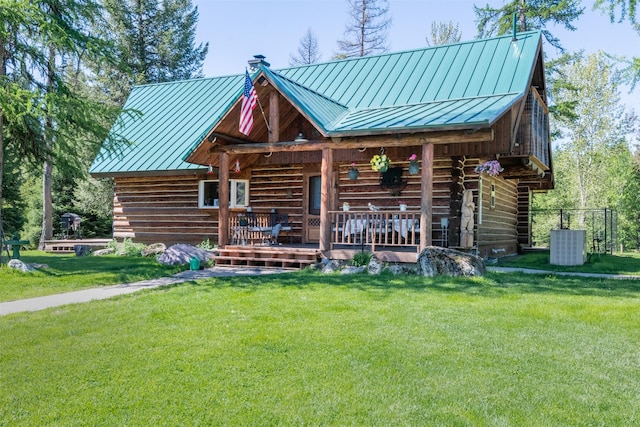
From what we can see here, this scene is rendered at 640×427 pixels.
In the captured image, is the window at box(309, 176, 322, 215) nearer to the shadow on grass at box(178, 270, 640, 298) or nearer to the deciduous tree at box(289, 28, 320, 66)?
the shadow on grass at box(178, 270, 640, 298)

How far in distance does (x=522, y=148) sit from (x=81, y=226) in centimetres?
2251

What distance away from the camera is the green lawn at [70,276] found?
8820mm

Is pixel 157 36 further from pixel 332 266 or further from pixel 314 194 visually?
pixel 332 266

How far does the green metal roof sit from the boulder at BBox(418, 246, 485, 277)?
8.28 ft

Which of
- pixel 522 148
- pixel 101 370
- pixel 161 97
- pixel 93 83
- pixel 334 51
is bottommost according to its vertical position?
pixel 101 370

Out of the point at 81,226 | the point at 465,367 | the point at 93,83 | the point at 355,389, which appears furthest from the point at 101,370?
the point at 93,83

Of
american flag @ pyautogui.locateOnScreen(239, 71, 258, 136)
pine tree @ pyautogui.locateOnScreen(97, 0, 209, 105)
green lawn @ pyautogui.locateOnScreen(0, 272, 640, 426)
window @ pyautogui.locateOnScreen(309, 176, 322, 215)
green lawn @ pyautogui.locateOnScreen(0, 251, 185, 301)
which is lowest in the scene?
green lawn @ pyautogui.locateOnScreen(0, 272, 640, 426)

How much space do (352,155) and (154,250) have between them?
715 cm

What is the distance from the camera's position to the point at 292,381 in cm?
417

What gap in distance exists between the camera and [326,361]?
465 cm

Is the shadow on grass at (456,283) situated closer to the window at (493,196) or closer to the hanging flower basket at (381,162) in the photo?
the hanging flower basket at (381,162)

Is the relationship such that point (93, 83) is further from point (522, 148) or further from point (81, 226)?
point (522, 148)

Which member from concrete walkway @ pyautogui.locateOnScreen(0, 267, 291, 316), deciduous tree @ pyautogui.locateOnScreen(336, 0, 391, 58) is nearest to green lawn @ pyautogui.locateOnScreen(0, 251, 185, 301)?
concrete walkway @ pyautogui.locateOnScreen(0, 267, 291, 316)

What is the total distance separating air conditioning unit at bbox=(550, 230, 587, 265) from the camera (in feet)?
45.2
